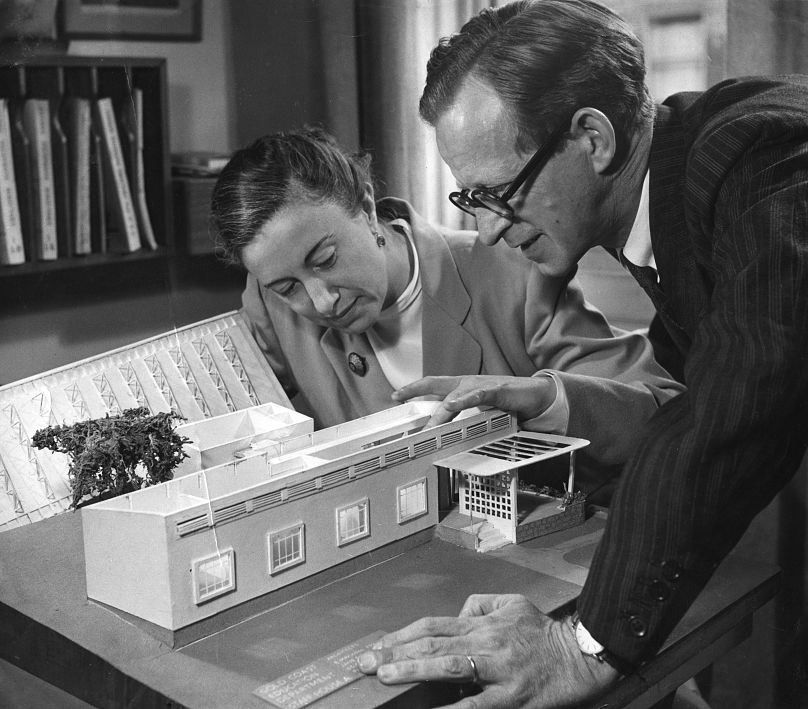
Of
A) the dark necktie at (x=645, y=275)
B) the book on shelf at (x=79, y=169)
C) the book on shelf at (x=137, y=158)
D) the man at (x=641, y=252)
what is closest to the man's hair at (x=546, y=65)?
the man at (x=641, y=252)

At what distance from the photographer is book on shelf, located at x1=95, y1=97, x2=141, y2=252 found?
1.56 meters

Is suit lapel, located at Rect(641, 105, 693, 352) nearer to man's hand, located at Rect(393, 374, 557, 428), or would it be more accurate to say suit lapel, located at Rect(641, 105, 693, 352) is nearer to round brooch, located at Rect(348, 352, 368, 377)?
man's hand, located at Rect(393, 374, 557, 428)

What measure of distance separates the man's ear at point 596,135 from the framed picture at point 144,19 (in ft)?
1.99

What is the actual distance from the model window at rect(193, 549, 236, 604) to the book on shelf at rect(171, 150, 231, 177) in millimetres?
591

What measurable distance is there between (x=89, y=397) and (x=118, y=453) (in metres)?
0.13

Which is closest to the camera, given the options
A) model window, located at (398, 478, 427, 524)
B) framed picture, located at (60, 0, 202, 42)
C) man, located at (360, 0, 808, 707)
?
man, located at (360, 0, 808, 707)

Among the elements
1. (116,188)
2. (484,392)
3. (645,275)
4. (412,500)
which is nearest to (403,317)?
(484,392)

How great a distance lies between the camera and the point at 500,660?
4.25 ft

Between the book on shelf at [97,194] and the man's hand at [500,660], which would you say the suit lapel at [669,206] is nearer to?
A: the man's hand at [500,660]

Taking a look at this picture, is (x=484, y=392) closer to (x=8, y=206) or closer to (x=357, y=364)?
(x=357, y=364)

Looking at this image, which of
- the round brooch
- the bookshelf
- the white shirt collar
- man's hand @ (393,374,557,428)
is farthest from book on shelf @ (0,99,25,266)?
the white shirt collar

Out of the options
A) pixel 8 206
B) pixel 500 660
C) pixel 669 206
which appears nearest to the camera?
pixel 500 660

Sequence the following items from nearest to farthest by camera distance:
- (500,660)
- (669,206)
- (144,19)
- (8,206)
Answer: (500,660)
(669,206)
(144,19)
(8,206)

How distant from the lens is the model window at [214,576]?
141 cm
